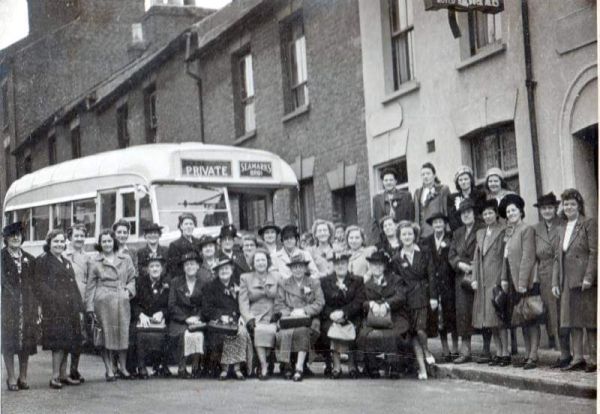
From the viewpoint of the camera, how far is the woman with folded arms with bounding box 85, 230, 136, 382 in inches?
353

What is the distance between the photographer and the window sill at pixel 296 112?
534 inches

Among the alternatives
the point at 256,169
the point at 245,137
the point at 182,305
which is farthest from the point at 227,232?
the point at 245,137

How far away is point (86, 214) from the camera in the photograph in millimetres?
12180

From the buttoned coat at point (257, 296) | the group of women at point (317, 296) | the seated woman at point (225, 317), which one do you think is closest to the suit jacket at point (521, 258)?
the group of women at point (317, 296)

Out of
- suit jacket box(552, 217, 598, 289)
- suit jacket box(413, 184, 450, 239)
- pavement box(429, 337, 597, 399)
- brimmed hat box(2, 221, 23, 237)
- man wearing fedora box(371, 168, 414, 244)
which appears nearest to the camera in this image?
pavement box(429, 337, 597, 399)

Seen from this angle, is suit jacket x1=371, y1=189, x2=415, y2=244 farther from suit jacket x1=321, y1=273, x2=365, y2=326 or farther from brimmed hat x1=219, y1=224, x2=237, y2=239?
brimmed hat x1=219, y1=224, x2=237, y2=239

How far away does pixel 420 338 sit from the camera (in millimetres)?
8586

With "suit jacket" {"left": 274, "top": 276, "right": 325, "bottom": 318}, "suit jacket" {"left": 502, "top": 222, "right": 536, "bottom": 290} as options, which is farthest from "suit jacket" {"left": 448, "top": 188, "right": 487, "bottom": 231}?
"suit jacket" {"left": 274, "top": 276, "right": 325, "bottom": 318}

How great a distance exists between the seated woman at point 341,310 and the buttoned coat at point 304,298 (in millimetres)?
64

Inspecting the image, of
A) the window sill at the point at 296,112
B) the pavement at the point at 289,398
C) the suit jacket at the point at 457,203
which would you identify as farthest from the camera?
the window sill at the point at 296,112

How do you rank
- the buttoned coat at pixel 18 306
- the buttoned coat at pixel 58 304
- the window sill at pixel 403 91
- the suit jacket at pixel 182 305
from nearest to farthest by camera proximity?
the buttoned coat at pixel 18 306, the buttoned coat at pixel 58 304, the suit jacket at pixel 182 305, the window sill at pixel 403 91

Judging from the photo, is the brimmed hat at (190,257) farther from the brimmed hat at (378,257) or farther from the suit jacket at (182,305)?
the brimmed hat at (378,257)

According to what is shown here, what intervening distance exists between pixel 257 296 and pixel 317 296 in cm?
57

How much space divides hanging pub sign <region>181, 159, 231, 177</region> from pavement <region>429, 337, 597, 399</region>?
3.99 metres
